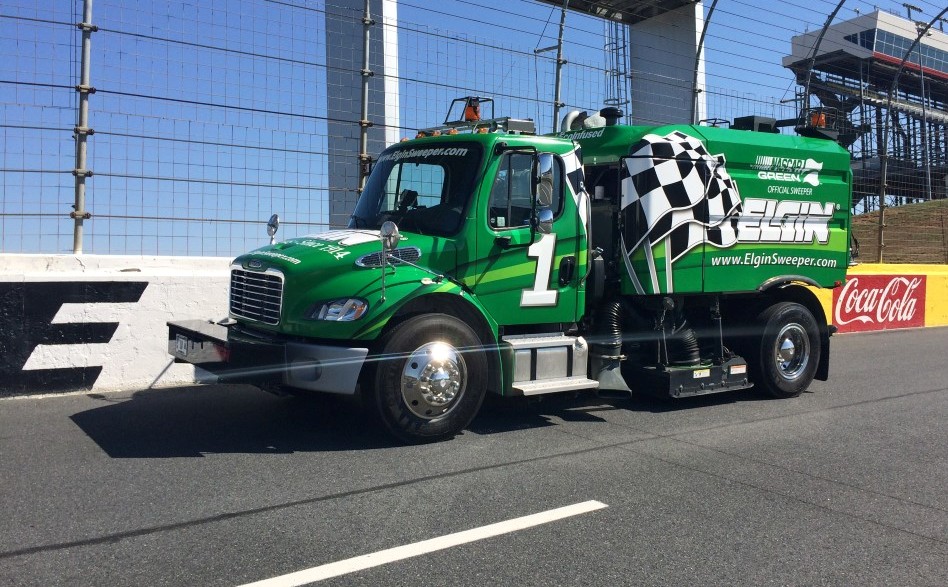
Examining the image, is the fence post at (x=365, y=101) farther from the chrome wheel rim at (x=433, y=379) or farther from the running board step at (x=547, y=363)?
the chrome wheel rim at (x=433, y=379)

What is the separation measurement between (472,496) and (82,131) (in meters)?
5.43

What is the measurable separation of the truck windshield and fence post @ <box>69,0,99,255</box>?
2698 millimetres

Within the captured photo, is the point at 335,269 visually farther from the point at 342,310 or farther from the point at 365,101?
the point at 365,101

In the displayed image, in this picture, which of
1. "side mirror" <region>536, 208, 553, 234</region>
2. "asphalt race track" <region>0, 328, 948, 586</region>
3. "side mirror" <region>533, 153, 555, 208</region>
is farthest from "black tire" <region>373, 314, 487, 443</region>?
"side mirror" <region>533, 153, 555, 208</region>

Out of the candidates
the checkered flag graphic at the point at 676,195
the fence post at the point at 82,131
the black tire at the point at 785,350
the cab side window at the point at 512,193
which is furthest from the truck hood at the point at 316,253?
the black tire at the point at 785,350

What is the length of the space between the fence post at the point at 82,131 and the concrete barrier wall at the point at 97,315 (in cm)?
30

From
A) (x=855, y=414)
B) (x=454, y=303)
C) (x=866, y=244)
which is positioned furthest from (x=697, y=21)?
(x=454, y=303)

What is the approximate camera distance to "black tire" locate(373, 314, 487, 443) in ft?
18.6

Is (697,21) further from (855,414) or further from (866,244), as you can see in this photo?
(855,414)

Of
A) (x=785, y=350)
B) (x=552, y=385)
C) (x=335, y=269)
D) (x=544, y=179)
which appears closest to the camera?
(x=335, y=269)

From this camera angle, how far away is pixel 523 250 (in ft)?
21.4

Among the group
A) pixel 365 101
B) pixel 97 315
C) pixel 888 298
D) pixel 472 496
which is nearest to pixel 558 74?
pixel 365 101

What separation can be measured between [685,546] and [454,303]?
109 inches

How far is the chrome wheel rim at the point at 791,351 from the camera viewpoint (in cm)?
829
